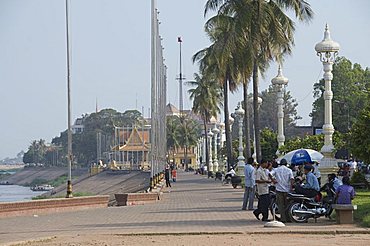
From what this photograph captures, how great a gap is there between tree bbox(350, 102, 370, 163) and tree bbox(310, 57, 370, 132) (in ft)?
159

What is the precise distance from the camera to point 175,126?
14125 centimetres

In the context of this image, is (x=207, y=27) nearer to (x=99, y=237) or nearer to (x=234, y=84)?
(x=234, y=84)

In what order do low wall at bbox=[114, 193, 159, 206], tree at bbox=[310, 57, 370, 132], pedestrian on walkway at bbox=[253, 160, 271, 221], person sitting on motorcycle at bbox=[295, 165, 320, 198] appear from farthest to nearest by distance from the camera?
tree at bbox=[310, 57, 370, 132]
low wall at bbox=[114, 193, 159, 206]
pedestrian on walkway at bbox=[253, 160, 271, 221]
person sitting on motorcycle at bbox=[295, 165, 320, 198]

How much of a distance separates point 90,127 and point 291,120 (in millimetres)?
54938

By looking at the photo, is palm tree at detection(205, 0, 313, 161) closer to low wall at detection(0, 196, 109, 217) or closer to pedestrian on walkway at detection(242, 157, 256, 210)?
low wall at detection(0, 196, 109, 217)

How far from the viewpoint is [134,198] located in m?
34.8

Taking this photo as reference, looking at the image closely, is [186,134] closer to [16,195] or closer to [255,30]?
[16,195]

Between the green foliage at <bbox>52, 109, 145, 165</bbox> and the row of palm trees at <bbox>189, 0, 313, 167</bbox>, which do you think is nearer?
the row of palm trees at <bbox>189, 0, 313, 167</bbox>

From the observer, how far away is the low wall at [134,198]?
111 feet

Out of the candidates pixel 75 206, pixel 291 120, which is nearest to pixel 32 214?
pixel 75 206

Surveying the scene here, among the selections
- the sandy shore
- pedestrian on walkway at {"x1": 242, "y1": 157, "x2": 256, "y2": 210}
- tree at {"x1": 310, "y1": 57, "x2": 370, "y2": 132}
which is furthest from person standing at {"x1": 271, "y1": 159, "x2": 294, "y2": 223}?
tree at {"x1": 310, "y1": 57, "x2": 370, "y2": 132}

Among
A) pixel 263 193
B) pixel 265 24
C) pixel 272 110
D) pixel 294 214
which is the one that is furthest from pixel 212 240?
pixel 272 110

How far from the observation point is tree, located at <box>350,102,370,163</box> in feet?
92.1

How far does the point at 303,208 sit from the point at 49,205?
11.7m
